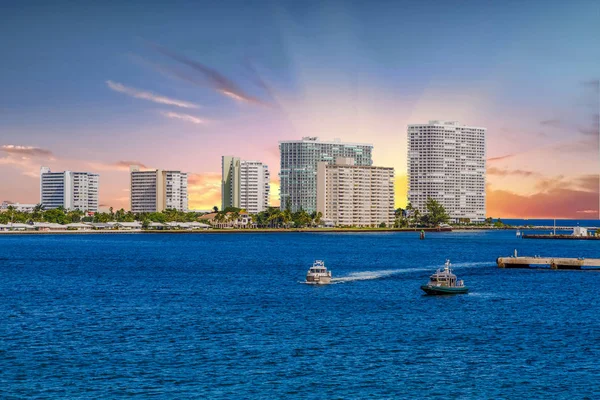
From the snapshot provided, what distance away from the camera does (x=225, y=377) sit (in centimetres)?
5091

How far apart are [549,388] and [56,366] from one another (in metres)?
35.3

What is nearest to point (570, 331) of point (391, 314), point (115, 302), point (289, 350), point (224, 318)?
point (391, 314)

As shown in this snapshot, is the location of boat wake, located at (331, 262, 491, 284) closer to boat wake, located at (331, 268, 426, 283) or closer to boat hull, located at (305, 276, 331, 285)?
boat wake, located at (331, 268, 426, 283)

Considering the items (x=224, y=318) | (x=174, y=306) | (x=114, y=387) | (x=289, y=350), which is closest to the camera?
(x=114, y=387)

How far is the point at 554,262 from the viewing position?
470 feet

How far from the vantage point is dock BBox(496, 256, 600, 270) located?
142 m

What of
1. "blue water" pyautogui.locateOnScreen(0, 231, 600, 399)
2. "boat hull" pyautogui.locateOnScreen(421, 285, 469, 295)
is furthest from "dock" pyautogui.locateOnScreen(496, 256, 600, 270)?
"boat hull" pyautogui.locateOnScreen(421, 285, 469, 295)

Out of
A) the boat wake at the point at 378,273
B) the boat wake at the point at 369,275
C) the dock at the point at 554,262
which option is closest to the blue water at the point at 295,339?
the boat wake at the point at 369,275

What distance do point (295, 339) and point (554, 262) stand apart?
307 ft

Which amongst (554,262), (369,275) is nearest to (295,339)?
(369,275)

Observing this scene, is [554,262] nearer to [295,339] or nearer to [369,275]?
[369,275]

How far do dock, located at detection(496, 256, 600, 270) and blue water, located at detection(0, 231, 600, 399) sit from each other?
23.7 meters

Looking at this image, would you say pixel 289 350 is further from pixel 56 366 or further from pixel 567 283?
pixel 567 283

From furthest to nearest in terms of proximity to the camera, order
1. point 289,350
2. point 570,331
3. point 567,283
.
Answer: point 567,283, point 570,331, point 289,350
